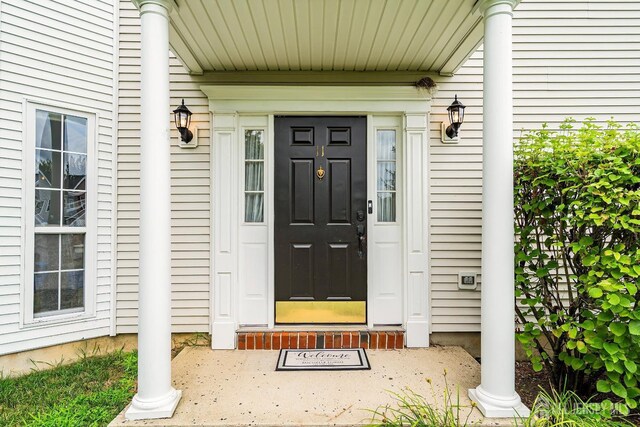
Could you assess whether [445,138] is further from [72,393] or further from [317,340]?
[72,393]

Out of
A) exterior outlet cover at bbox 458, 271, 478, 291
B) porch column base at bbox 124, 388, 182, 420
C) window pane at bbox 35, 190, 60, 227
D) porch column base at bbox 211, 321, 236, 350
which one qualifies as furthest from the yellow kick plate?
window pane at bbox 35, 190, 60, 227

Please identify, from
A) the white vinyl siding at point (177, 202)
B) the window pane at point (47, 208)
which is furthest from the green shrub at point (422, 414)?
the window pane at point (47, 208)

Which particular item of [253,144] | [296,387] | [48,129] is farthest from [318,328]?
[48,129]

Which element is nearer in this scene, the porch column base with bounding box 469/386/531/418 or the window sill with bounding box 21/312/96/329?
the porch column base with bounding box 469/386/531/418

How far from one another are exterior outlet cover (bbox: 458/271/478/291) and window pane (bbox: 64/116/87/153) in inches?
146

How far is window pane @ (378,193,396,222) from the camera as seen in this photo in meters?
3.12

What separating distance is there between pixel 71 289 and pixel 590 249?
13.3ft

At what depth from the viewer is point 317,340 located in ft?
9.27

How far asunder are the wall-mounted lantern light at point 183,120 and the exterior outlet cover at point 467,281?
2.86 m

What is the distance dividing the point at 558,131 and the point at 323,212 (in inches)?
94.3

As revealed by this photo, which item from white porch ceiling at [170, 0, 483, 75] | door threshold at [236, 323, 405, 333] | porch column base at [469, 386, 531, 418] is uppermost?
white porch ceiling at [170, 0, 483, 75]

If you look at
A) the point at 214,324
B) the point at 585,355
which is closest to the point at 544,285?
the point at 585,355

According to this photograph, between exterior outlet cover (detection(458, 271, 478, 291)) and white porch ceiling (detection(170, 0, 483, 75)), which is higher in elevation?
white porch ceiling (detection(170, 0, 483, 75))

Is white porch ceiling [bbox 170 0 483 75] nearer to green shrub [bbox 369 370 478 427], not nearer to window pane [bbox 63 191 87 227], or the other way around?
window pane [bbox 63 191 87 227]
